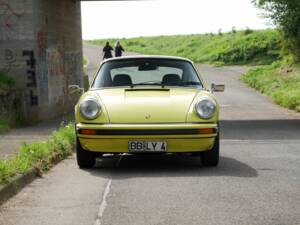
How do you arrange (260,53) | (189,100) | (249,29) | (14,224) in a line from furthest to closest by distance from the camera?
(249,29), (260,53), (189,100), (14,224)

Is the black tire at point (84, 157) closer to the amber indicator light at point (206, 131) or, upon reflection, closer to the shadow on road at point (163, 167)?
the shadow on road at point (163, 167)

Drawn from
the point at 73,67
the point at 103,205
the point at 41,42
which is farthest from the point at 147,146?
the point at 73,67

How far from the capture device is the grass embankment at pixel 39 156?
300 inches

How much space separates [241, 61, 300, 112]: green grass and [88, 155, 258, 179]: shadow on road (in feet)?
38.4

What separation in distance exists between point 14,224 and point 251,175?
333cm

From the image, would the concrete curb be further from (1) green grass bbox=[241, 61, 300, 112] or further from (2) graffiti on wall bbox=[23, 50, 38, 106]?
(1) green grass bbox=[241, 61, 300, 112]

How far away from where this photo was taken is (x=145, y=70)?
9750 millimetres

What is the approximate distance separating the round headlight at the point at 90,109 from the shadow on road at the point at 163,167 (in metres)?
0.71

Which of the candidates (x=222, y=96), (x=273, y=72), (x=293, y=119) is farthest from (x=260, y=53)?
(x=293, y=119)

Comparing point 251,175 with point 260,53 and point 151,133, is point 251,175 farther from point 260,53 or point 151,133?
point 260,53

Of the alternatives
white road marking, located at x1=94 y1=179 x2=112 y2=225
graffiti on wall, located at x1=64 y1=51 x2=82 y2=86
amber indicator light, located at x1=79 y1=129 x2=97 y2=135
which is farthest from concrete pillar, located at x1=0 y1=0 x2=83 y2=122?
white road marking, located at x1=94 y1=179 x2=112 y2=225

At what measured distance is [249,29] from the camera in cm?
5659

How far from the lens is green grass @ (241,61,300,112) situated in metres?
22.7

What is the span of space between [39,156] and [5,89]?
7.09 m
